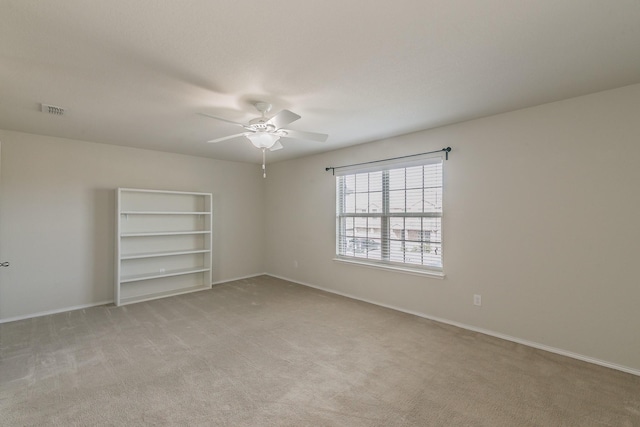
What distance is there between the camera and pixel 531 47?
1.92 meters

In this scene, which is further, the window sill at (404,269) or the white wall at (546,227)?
the window sill at (404,269)

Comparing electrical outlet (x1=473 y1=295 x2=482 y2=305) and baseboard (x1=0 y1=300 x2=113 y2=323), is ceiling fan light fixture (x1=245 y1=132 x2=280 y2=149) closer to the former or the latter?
electrical outlet (x1=473 y1=295 x2=482 y2=305)

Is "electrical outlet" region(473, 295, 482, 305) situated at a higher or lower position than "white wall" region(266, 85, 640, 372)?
lower

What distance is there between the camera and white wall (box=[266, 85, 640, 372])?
2.53 meters

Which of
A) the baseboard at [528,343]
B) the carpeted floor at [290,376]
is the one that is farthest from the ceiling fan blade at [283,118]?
the baseboard at [528,343]

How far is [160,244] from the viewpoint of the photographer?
16.4 ft

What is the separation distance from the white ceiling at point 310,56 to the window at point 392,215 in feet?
3.08

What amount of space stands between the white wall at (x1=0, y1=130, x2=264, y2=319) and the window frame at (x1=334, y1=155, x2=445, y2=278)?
2.94 meters

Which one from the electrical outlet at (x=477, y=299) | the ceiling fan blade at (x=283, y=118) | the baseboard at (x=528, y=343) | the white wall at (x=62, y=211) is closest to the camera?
the ceiling fan blade at (x=283, y=118)

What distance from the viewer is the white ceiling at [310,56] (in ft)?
5.19

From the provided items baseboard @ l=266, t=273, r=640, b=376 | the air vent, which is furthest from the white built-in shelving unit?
baseboard @ l=266, t=273, r=640, b=376

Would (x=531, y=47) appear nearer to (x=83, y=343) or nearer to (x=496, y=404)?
(x=496, y=404)

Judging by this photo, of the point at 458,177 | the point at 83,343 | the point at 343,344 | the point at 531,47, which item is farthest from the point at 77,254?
the point at 531,47

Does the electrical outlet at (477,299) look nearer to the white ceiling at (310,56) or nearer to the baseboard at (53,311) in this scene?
the white ceiling at (310,56)
